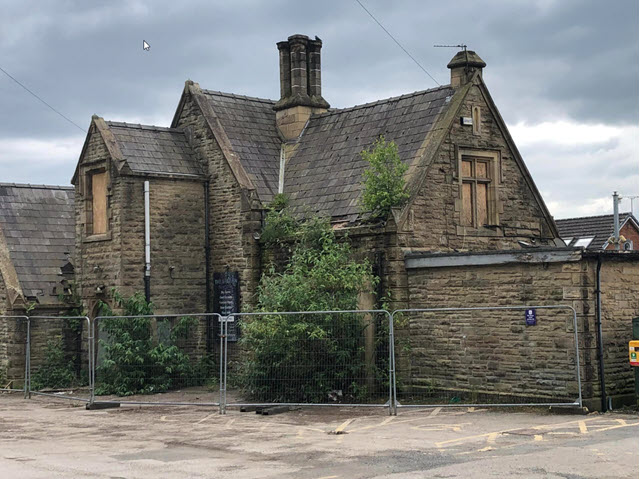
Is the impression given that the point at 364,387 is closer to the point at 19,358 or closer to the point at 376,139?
the point at 376,139

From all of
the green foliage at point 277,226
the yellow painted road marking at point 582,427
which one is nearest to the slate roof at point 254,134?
the green foliage at point 277,226

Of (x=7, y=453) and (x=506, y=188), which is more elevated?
(x=506, y=188)

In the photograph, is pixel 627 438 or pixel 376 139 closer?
pixel 627 438

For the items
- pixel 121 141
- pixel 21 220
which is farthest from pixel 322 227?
pixel 21 220

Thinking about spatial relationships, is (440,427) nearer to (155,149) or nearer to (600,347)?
(600,347)

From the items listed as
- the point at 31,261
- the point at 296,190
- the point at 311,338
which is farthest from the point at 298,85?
the point at 311,338

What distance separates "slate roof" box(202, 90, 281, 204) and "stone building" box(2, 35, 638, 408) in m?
0.04

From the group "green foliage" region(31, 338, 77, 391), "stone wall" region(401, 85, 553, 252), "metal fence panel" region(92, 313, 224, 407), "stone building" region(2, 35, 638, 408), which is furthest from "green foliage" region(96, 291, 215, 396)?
"stone wall" region(401, 85, 553, 252)

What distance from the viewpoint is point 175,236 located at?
2481 centimetres

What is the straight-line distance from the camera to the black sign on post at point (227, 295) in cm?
2441

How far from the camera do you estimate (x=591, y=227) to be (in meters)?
46.8

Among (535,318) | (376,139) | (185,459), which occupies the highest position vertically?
(376,139)

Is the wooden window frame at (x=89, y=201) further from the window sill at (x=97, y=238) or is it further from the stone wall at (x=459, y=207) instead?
the stone wall at (x=459, y=207)

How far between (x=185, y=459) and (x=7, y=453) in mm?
2876
